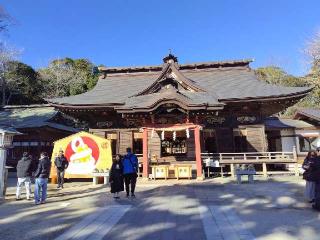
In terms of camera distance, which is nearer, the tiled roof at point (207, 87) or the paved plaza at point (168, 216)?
the paved plaza at point (168, 216)

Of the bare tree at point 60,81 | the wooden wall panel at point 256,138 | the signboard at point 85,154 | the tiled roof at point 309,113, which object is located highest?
the bare tree at point 60,81

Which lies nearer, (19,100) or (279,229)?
(279,229)

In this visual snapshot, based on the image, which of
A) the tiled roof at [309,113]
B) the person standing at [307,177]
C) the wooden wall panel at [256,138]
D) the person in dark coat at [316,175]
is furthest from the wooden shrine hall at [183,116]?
the person in dark coat at [316,175]

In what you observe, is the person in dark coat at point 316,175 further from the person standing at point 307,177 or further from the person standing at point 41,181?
the person standing at point 41,181

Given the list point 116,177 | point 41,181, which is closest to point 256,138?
point 116,177

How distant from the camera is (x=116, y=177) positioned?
1090cm

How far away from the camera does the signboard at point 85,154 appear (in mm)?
16078

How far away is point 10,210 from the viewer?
30.4 feet

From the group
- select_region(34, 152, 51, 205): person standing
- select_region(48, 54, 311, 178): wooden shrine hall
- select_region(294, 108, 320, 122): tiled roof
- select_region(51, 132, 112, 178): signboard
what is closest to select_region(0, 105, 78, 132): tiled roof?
select_region(48, 54, 311, 178): wooden shrine hall

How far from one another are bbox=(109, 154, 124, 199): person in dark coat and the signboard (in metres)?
5.08

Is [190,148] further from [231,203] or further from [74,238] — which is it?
[74,238]

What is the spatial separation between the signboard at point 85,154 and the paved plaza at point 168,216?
13.3ft

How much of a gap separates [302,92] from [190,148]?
7.63 meters

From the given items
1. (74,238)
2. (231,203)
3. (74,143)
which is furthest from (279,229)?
(74,143)
